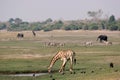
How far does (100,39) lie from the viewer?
59938mm

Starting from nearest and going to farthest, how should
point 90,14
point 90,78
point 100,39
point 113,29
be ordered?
point 90,78 < point 100,39 < point 113,29 < point 90,14

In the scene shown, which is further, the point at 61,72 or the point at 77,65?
the point at 77,65

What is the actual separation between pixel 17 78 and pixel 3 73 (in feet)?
11.8

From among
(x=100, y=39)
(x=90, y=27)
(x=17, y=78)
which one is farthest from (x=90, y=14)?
(x=17, y=78)

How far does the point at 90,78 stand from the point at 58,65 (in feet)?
29.1

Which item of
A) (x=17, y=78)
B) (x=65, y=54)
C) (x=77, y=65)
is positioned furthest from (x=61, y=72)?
(x=77, y=65)

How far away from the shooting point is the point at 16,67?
2922 cm

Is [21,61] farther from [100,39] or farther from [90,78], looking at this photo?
[100,39]

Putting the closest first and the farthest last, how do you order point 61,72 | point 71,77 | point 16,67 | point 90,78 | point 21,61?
point 90,78
point 71,77
point 61,72
point 16,67
point 21,61

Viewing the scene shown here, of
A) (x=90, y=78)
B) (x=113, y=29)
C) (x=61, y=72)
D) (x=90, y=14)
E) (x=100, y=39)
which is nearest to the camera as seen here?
(x=90, y=78)

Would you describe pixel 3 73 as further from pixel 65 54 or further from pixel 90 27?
pixel 90 27

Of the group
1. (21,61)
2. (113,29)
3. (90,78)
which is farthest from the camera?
(113,29)

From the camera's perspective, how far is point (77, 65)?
3058 cm

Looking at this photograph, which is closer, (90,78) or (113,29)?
(90,78)
